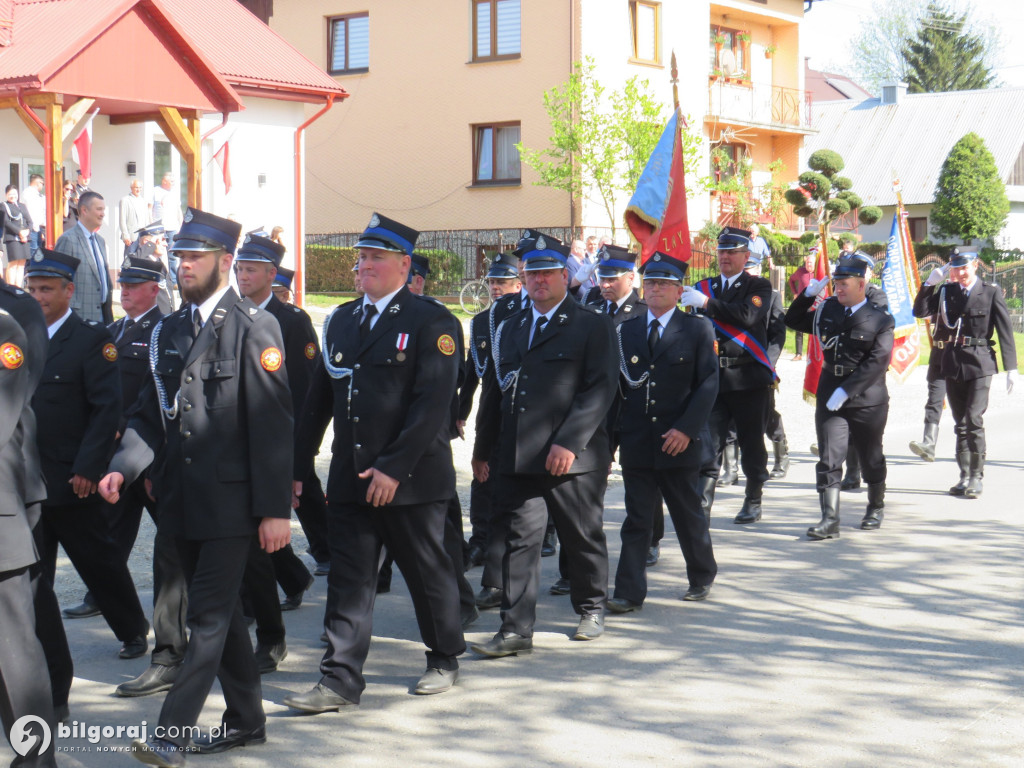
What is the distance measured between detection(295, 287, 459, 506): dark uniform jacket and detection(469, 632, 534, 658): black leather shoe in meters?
0.97

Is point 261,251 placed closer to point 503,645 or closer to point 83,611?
point 83,611

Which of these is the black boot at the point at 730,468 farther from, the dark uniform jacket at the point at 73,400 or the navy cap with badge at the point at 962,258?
the dark uniform jacket at the point at 73,400

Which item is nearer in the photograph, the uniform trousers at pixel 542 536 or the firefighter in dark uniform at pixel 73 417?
the firefighter in dark uniform at pixel 73 417

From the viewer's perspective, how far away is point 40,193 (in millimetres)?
20312

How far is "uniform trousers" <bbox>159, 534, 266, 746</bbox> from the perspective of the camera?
15.9 feet

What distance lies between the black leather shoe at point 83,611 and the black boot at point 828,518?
493cm

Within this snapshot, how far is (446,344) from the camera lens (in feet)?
18.9

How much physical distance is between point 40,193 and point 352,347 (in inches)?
637

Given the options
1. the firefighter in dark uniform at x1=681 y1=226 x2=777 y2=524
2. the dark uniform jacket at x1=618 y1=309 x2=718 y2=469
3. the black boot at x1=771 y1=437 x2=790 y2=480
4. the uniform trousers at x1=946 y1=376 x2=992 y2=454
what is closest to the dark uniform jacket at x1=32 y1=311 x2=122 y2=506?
the dark uniform jacket at x1=618 y1=309 x2=718 y2=469

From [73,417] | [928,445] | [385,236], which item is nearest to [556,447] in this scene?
Result: [385,236]

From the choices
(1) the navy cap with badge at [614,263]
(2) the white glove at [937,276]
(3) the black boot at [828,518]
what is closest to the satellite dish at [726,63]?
(2) the white glove at [937,276]

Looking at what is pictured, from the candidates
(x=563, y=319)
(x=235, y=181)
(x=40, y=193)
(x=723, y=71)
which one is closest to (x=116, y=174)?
(x=235, y=181)

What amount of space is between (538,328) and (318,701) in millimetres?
2278

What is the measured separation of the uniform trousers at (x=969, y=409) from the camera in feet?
36.9
